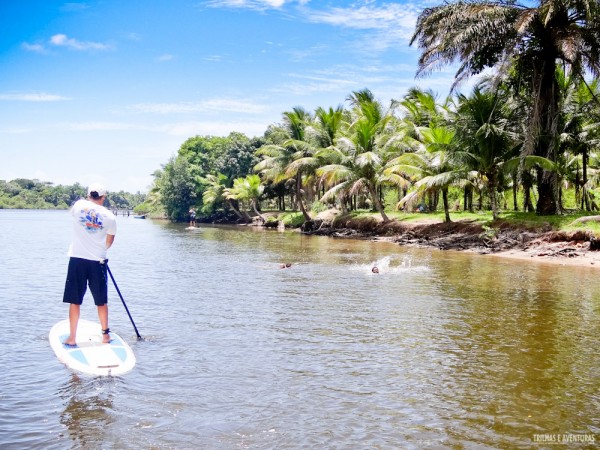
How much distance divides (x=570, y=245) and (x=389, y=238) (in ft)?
39.3

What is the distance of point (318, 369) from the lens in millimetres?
6875

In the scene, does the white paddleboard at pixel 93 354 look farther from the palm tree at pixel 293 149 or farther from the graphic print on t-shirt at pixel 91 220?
the palm tree at pixel 293 149

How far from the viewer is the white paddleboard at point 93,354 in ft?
21.3

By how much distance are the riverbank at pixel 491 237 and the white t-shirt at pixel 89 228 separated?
1656 cm

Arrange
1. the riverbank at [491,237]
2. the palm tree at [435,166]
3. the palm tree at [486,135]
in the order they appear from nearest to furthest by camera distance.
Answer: the riverbank at [491,237], the palm tree at [486,135], the palm tree at [435,166]

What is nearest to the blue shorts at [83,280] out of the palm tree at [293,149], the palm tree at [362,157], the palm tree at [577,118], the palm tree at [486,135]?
the palm tree at [486,135]

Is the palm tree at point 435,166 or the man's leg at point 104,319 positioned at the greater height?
the palm tree at point 435,166

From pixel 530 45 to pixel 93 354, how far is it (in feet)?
78.9

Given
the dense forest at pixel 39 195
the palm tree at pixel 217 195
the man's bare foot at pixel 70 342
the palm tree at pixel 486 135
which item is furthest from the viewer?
the dense forest at pixel 39 195

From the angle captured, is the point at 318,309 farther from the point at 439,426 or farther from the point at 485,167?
the point at 485,167

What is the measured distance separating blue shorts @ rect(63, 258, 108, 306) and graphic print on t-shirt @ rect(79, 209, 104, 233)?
46 cm

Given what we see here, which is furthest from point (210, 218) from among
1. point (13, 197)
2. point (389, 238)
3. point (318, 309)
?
point (13, 197)

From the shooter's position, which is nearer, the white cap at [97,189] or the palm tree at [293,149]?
the white cap at [97,189]

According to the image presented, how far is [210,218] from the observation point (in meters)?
66.8
